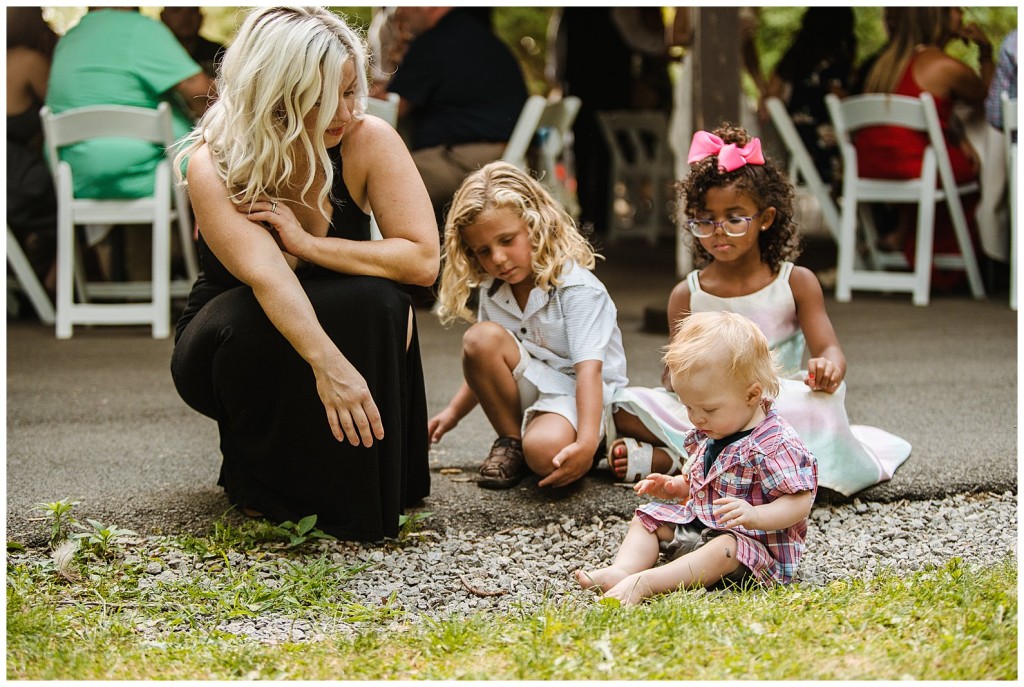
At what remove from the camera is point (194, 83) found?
531cm

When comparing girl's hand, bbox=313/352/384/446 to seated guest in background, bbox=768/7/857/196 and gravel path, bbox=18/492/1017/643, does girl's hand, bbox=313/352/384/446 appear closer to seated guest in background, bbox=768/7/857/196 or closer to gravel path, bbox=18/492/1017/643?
gravel path, bbox=18/492/1017/643

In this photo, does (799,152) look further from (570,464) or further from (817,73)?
(570,464)

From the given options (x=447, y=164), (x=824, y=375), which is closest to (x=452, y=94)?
(x=447, y=164)

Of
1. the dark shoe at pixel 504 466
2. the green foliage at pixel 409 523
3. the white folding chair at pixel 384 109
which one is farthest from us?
the white folding chair at pixel 384 109

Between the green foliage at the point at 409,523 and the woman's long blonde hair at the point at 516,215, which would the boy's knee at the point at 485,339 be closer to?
the woman's long blonde hair at the point at 516,215

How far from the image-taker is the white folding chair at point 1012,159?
547 cm

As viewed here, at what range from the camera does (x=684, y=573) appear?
224 cm

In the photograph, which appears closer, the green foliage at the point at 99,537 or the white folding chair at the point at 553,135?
the green foliage at the point at 99,537

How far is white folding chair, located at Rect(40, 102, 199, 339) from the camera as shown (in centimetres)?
508

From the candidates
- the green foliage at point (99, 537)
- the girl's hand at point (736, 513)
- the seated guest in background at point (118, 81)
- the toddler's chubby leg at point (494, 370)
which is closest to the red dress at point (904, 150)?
the seated guest in background at point (118, 81)

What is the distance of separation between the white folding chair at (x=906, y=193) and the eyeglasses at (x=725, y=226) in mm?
3145

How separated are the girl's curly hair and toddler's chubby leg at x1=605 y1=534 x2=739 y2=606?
3.35ft

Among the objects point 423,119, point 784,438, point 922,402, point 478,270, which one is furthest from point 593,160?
point 784,438

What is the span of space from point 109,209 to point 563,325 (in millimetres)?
3056
